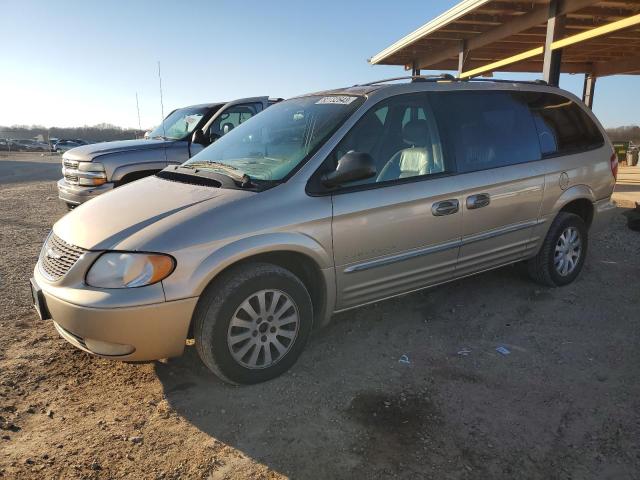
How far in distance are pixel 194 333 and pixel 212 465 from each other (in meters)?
0.76

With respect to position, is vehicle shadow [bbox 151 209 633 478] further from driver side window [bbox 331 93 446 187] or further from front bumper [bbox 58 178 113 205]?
front bumper [bbox 58 178 113 205]

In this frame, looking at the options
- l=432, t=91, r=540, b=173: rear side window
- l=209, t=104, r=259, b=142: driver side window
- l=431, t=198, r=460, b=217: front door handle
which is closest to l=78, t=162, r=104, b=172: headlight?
l=209, t=104, r=259, b=142: driver side window

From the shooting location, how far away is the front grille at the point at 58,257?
107 inches

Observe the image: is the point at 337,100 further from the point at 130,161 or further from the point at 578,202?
the point at 130,161

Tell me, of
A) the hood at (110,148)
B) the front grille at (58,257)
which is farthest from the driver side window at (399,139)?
the hood at (110,148)

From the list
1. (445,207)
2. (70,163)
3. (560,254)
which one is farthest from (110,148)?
(560,254)

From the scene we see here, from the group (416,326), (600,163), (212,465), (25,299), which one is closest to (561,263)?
(600,163)

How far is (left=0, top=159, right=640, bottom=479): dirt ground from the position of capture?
231cm

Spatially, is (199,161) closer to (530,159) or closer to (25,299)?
(25,299)

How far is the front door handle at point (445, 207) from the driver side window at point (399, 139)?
241mm

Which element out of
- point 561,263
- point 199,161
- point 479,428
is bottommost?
point 479,428

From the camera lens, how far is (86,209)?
3.24 m

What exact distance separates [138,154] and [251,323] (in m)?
4.49

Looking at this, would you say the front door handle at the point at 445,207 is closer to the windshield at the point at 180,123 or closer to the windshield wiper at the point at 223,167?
the windshield wiper at the point at 223,167
